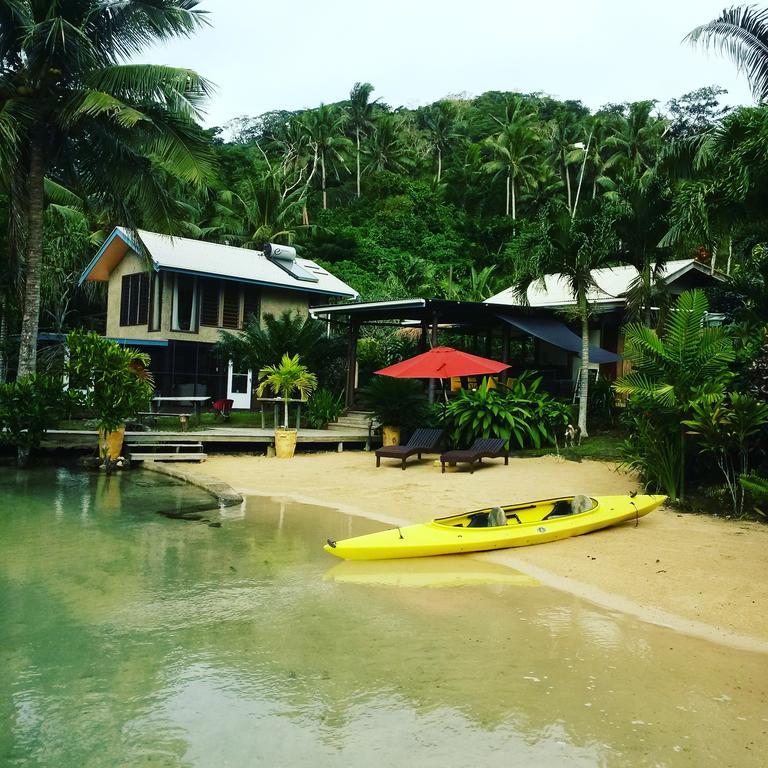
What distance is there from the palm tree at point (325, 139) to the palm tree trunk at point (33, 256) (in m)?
37.3

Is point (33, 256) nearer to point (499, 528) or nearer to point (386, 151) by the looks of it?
point (499, 528)

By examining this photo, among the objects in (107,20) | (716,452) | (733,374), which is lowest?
(716,452)

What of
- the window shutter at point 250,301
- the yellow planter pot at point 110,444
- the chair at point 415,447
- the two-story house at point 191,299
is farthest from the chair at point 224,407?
the chair at point 415,447

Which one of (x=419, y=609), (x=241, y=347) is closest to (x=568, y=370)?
(x=241, y=347)

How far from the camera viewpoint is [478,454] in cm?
1520

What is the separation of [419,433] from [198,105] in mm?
8835

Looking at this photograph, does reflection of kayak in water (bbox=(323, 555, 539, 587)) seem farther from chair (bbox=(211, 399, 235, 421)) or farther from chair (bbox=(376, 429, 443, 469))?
chair (bbox=(211, 399, 235, 421))

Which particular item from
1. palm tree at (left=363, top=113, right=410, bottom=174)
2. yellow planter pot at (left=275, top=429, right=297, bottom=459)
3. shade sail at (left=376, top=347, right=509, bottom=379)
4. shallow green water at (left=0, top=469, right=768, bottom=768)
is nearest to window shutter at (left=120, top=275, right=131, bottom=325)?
yellow planter pot at (left=275, top=429, right=297, bottom=459)

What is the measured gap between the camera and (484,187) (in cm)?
5212

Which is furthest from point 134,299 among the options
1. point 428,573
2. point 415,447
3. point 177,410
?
point 428,573

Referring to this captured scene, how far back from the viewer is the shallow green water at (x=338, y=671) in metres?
4.74

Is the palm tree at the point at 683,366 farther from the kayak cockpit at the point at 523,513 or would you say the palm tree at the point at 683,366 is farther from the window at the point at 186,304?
the window at the point at 186,304

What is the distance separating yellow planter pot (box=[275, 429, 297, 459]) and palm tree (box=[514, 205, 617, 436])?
701 cm

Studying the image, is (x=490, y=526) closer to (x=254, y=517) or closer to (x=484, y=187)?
(x=254, y=517)
